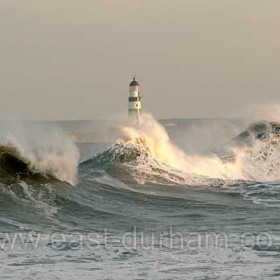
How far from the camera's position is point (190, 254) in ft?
28.3

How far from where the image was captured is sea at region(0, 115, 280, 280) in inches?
313

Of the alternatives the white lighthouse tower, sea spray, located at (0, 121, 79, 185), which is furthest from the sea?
the white lighthouse tower

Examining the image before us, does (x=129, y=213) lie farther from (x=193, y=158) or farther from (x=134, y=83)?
(x=134, y=83)

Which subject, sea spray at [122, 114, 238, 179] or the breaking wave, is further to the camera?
sea spray at [122, 114, 238, 179]

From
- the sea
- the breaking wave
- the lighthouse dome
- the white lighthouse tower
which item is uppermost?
the lighthouse dome

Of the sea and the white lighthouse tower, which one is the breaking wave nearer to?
the sea

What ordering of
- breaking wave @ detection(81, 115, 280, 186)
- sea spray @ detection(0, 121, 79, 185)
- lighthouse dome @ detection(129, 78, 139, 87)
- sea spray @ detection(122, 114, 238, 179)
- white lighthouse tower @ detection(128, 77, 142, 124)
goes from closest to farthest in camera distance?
sea spray @ detection(0, 121, 79, 185) < breaking wave @ detection(81, 115, 280, 186) < sea spray @ detection(122, 114, 238, 179) < white lighthouse tower @ detection(128, 77, 142, 124) < lighthouse dome @ detection(129, 78, 139, 87)

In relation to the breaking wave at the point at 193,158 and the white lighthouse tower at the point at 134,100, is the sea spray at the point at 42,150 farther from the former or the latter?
the white lighthouse tower at the point at 134,100

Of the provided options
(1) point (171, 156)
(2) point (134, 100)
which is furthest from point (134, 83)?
(1) point (171, 156)

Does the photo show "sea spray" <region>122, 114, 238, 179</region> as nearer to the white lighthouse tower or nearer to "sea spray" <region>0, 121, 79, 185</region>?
"sea spray" <region>0, 121, 79, 185</region>

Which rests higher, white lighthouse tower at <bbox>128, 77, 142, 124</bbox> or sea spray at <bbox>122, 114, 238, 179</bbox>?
white lighthouse tower at <bbox>128, 77, 142, 124</bbox>

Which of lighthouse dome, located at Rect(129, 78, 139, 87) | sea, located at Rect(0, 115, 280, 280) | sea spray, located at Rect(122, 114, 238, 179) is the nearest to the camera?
sea, located at Rect(0, 115, 280, 280)

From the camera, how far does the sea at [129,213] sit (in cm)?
796

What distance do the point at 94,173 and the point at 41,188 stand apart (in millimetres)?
4899
